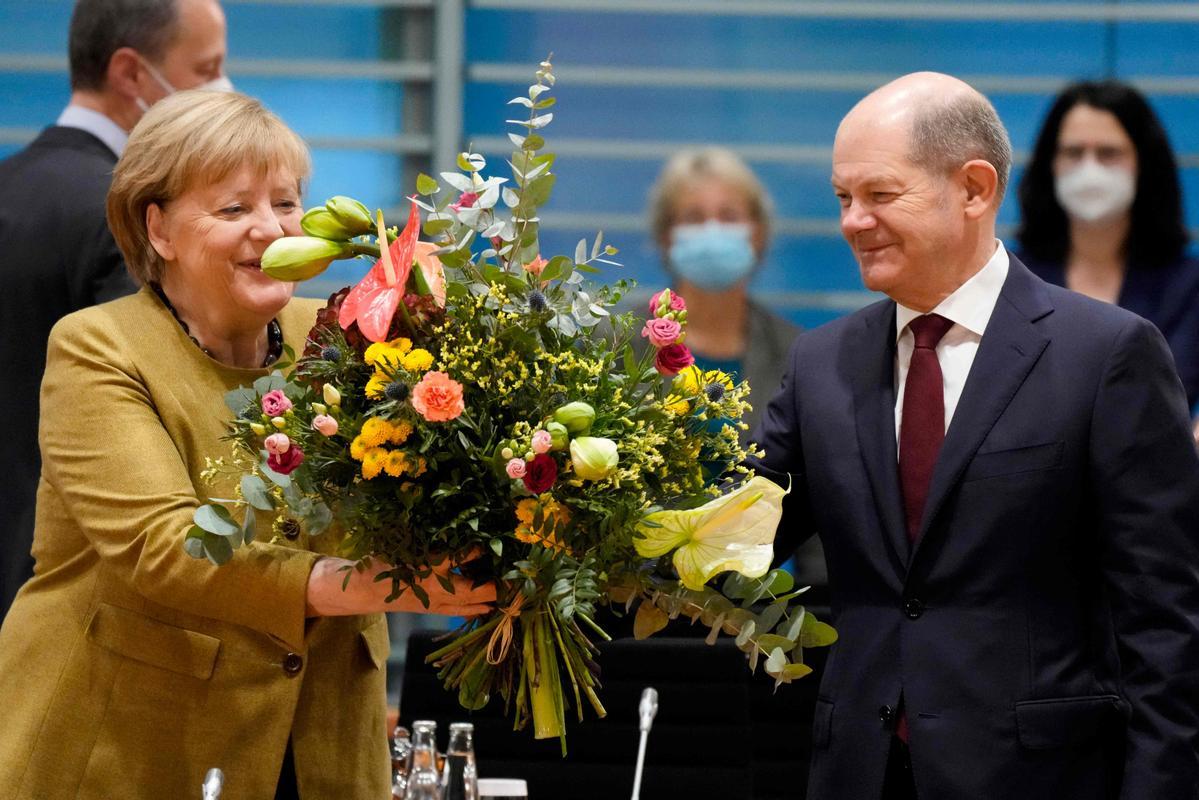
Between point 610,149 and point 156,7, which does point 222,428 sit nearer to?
point 156,7

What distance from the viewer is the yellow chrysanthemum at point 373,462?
6.13 ft

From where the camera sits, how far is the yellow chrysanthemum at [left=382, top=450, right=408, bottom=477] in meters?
1.87

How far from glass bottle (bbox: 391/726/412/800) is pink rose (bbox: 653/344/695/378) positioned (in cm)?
72

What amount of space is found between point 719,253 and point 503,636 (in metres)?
2.92

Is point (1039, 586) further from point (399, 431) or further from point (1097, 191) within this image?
point (1097, 191)

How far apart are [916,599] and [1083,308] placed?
18.8 inches

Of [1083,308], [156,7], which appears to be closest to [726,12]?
[156,7]

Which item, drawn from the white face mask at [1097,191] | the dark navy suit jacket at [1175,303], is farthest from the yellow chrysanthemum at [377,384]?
the white face mask at [1097,191]

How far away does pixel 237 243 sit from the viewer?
224cm

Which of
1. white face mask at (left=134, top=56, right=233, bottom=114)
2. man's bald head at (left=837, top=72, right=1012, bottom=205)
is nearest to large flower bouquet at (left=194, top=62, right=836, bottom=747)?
man's bald head at (left=837, top=72, right=1012, bottom=205)

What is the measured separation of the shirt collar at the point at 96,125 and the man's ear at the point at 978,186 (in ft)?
6.48

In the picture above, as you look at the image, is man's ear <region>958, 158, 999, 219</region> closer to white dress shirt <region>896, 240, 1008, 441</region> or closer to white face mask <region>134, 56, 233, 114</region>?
white dress shirt <region>896, 240, 1008, 441</region>

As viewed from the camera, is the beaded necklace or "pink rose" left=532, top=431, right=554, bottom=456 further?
the beaded necklace

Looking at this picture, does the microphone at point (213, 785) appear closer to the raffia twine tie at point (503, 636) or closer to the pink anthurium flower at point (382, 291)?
the raffia twine tie at point (503, 636)
